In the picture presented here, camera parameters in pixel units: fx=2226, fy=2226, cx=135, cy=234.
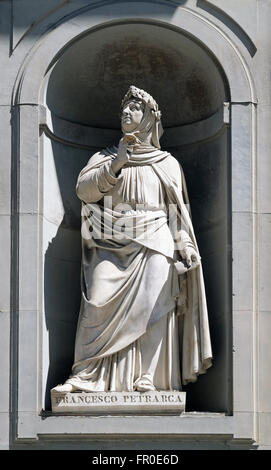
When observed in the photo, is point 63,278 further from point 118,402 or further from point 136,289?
point 118,402

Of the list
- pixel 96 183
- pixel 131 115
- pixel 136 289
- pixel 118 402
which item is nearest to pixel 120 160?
pixel 96 183

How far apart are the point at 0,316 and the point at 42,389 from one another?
35.1 inches

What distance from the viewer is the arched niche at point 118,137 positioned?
23828 millimetres

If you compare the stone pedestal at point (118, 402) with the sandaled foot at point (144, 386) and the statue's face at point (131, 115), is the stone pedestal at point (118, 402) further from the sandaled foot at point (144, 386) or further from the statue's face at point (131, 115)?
the statue's face at point (131, 115)

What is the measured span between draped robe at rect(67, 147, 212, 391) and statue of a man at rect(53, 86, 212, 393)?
11 millimetres

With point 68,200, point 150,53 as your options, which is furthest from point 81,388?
point 150,53

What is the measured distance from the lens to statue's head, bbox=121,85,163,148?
2422 centimetres

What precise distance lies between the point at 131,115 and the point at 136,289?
198 centimetres

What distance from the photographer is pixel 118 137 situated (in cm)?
2517

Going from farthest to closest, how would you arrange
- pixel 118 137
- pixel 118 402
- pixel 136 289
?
1. pixel 118 137
2. pixel 136 289
3. pixel 118 402

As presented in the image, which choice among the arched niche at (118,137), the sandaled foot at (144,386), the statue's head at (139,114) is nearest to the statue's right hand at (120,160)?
the statue's head at (139,114)

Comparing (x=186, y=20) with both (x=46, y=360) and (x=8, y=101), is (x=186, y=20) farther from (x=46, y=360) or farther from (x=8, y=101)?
(x=46, y=360)

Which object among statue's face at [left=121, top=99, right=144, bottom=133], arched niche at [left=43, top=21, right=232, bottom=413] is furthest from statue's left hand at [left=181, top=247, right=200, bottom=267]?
statue's face at [left=121, top=99, right=144, bottom=133]

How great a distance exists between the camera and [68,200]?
24.5 m
